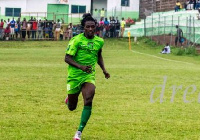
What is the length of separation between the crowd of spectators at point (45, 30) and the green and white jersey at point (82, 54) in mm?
42360

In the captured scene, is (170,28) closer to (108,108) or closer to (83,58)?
(108,108)

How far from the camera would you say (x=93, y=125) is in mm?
10875

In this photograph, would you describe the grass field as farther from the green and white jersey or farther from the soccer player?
the green and white jersey

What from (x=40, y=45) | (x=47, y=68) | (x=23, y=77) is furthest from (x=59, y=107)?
(x=40, y=45)

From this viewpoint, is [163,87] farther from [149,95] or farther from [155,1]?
[155,1]

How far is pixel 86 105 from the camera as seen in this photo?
9438mm

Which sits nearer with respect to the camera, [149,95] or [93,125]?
[93,125]

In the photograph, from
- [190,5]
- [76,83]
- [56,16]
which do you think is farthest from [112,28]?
[76,83]

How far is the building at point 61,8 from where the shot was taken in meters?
62.3

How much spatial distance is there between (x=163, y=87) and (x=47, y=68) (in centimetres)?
874

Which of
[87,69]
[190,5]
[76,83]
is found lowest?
[76,83]

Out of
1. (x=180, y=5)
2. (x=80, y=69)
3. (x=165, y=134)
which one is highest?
(x=180, y=5)

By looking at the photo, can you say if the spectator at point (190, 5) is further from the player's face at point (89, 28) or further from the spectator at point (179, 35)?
the player's face at point (89, 28)

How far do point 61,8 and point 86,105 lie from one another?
184 ft
